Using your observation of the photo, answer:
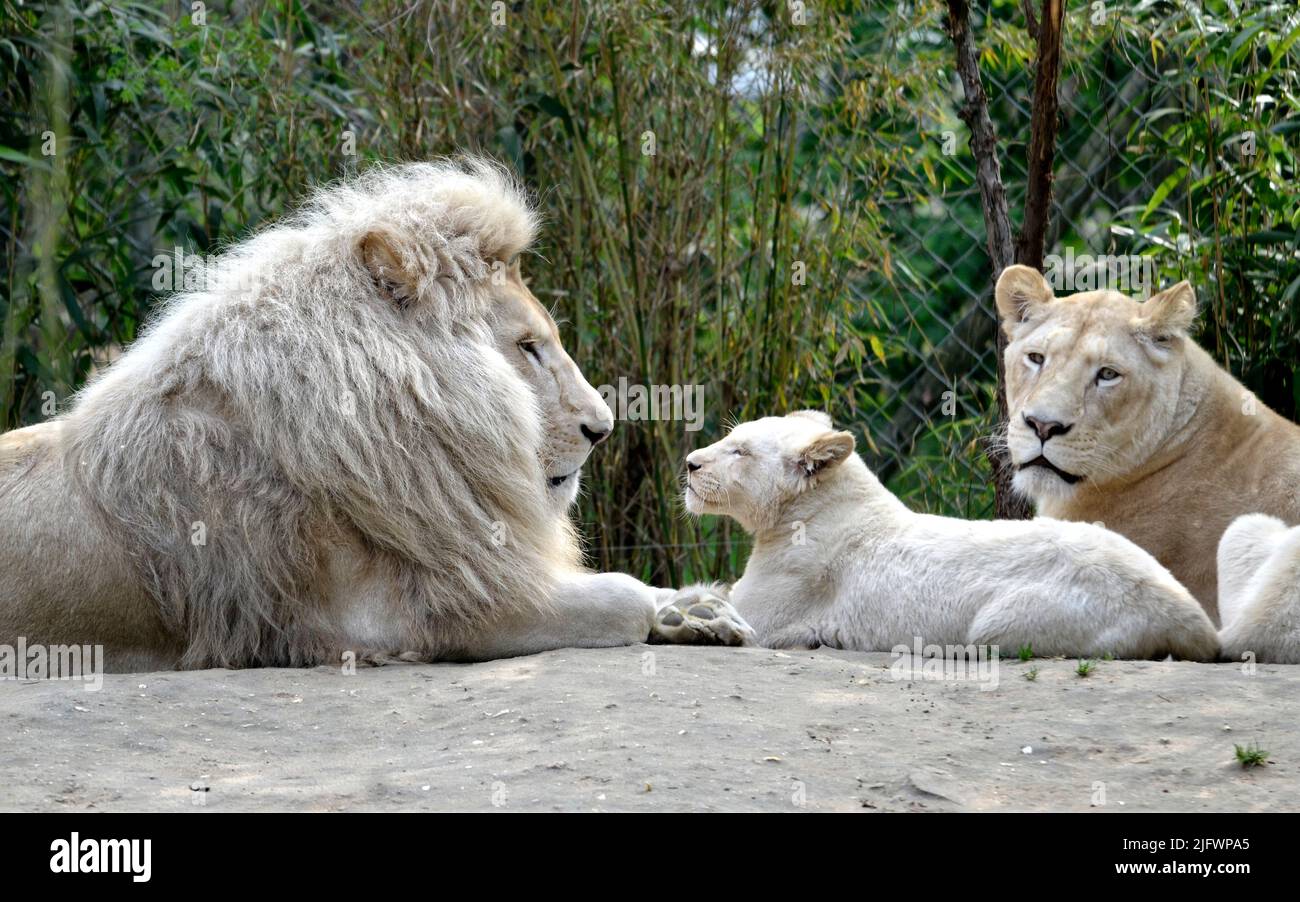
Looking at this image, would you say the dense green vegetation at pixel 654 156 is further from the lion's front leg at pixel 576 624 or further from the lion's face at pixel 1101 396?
the lion's front leg at pixel 576 624

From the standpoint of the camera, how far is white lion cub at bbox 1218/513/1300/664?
14.6ft

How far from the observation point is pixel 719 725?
347 cm

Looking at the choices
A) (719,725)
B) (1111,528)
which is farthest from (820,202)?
(719,725)

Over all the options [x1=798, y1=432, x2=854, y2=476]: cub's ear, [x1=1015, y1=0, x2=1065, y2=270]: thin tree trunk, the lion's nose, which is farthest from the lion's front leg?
[x1=1015, y1=0, x2=1065, y2=270]: thin tree trunk

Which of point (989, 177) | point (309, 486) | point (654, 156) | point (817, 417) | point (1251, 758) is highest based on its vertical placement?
point (654, 156)

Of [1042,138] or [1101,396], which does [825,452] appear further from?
[1042,138]

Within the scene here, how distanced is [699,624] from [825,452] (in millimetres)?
857

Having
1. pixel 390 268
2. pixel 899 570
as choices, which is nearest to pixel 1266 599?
pixel 899 570

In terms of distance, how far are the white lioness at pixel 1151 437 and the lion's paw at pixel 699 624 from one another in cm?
132

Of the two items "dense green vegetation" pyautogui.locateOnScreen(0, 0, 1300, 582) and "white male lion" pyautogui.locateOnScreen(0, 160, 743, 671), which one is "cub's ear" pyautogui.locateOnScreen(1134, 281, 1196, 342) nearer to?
"dense green vegetation" pyautogui.locateOnScreen(0, 0, 1300, 582)

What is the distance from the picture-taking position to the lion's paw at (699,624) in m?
4.57

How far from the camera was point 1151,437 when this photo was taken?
532cm
